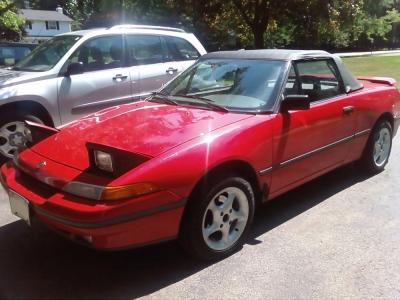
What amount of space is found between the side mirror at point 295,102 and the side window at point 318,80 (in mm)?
424

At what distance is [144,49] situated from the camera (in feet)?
23.6

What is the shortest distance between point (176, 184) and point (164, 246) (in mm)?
856

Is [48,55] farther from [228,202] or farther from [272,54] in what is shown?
[228,202]

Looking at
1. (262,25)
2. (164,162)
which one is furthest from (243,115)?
(262,25)

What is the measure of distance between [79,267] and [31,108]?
319cm

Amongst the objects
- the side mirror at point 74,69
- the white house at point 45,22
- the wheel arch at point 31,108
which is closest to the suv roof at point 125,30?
the side mirror at point 74,69

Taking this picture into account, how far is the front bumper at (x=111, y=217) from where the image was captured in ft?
9.25

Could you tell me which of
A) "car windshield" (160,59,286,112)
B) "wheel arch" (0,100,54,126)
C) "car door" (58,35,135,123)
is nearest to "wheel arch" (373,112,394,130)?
"car windshield" (160,59,286,112)

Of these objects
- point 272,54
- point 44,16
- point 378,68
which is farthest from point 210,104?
point 44,16

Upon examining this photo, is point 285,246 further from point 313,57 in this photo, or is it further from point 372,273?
point 313,57

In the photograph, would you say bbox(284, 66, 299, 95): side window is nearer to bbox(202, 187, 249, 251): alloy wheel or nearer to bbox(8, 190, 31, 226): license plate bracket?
bbox(202, 187, 249, 251): alloy wheel

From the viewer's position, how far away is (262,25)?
19.1 metres

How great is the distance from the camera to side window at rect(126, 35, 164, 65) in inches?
277

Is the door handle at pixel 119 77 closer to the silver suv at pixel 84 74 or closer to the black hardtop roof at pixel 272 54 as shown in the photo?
the silver suv at pixel 84 74
